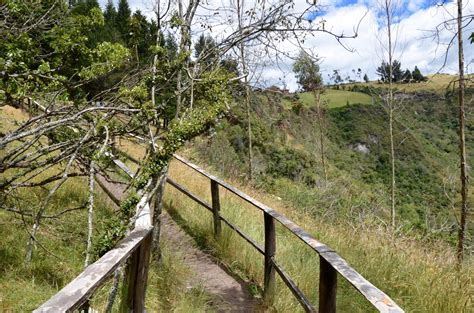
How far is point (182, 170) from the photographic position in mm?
11641

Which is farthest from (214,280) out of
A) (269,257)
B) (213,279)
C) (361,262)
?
(361,262)

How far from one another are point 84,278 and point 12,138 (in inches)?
88.7

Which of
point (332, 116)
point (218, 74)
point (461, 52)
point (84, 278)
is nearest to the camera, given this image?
point (84, 278)

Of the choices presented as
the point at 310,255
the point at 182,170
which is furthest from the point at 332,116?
the point at 310,255

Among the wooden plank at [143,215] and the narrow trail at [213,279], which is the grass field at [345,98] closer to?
the narrow trail at [213,279]

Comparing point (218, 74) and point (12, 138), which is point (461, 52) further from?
point (12, 138)

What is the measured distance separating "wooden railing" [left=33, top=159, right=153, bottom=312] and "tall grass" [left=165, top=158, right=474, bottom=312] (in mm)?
2089

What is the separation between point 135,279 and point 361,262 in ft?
10.4

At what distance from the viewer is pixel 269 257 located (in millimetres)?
4434

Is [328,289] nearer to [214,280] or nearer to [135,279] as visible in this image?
[135,279]

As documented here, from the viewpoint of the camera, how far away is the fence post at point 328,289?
9.00 feet

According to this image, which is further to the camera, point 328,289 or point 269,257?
point 269,257

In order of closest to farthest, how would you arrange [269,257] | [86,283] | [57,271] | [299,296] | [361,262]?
[86,283], [299,296], [57,271], [269,257], [361,262]

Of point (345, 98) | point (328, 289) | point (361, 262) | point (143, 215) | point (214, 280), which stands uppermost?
point (345, 98)
